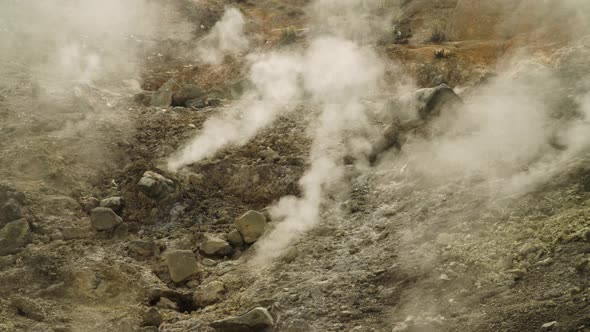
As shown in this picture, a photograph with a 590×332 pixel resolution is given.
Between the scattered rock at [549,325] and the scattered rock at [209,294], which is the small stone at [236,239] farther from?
the scattered rock at [549,325]

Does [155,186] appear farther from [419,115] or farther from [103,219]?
[419,115]

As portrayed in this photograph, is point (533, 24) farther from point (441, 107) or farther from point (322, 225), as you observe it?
point (322, 225)

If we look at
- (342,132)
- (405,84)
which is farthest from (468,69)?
(342,132)

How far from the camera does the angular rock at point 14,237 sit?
16.7 feet

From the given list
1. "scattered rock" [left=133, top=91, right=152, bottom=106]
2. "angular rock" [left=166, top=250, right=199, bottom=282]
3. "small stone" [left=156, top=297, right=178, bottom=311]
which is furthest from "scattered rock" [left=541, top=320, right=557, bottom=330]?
"scattered rock" [left=133, top=91, right=152, bottom=106]

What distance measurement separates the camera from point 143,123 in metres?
7.91

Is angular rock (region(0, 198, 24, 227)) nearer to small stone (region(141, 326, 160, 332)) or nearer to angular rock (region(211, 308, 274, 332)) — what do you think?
small stone (region(141, 326, 160, 332))

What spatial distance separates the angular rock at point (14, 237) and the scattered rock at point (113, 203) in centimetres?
82

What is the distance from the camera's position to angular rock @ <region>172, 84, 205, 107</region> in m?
8.72

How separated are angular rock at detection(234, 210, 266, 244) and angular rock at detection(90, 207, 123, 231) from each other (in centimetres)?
120

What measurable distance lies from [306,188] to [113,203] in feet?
6.60

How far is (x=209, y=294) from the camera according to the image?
4781mm

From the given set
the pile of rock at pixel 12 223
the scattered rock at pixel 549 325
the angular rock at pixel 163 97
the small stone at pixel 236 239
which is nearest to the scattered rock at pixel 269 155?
the small stone at pixel 236 239

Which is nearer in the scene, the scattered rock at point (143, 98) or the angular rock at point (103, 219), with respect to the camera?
the angular rock at point (103, 219)
